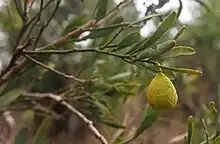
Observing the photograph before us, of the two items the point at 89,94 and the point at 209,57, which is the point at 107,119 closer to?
the point at 89,94

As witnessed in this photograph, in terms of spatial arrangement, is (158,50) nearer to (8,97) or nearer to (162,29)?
(162,29)

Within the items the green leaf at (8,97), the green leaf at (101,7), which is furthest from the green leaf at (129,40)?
the green leaf at (8,97)

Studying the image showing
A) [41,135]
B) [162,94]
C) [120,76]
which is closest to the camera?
[162,94]

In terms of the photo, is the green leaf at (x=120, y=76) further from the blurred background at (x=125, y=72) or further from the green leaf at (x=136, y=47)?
the green leaf at (x=136, y=47)

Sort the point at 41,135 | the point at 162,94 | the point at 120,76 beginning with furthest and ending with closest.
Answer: the point at 120,76 → the point at 41,135 → the point at 162,94

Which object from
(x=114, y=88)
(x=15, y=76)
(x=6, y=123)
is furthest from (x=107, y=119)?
(x=6, y=123)

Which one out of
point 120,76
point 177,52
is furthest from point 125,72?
point 177,52

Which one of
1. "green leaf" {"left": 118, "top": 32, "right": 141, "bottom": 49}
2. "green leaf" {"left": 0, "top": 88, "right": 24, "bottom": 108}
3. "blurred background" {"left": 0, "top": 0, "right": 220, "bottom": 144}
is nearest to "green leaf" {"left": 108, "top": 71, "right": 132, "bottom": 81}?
"blurred background" {"left": 0, "top": 0, "right": 220, "bottom": 144}

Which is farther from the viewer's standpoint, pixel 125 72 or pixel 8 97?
pixel 125 72
